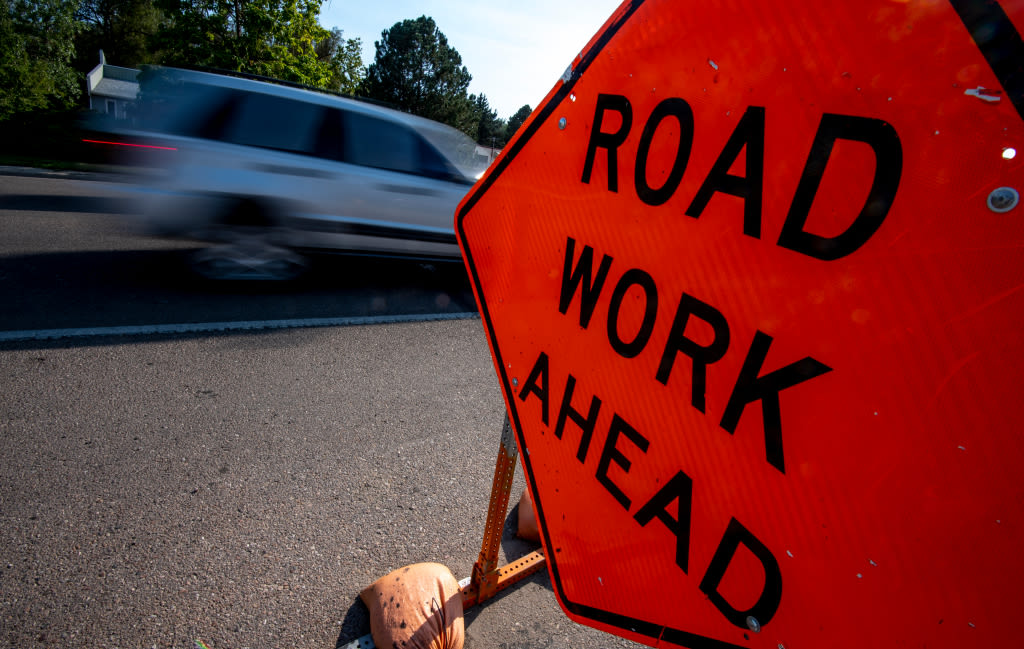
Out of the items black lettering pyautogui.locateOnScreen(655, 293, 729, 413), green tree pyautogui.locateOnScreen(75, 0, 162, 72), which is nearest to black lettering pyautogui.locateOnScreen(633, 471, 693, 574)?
black lettering pyautogui.locateOnScreen(655, 293, 729, 413)

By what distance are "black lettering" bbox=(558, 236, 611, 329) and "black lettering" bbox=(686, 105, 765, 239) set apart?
0.29 m

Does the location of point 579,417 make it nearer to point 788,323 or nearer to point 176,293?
point 788,323

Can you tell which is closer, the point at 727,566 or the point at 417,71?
the point at 727,566

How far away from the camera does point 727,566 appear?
836 mm

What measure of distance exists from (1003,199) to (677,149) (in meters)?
0.46

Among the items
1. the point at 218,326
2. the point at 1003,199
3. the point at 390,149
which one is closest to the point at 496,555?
the point at 1003,199

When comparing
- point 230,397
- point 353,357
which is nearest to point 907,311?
point 230,397

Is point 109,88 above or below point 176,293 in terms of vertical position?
below

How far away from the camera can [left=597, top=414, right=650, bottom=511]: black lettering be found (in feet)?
3.29

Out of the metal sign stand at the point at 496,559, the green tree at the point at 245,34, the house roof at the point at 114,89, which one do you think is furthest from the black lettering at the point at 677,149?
the house roof at the point at 114,89

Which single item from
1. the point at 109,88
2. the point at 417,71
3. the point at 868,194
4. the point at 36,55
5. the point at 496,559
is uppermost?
the point at 417,71

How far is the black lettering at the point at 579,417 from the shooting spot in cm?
110

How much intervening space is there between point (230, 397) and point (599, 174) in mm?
3184

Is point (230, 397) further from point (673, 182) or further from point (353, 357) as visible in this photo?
point (673, 182)
